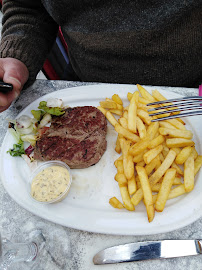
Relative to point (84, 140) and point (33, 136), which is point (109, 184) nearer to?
point (84, 140)

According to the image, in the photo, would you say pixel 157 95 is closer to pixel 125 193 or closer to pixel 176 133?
pixel 176 133

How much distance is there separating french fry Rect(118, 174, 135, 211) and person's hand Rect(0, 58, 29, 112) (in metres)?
1.09

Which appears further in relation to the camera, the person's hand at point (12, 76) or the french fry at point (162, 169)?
the person's hand at point (12, 76)

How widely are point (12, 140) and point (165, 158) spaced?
1275 mm

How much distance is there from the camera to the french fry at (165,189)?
1444 mm

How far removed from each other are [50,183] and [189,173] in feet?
3.08

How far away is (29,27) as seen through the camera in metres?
2.32

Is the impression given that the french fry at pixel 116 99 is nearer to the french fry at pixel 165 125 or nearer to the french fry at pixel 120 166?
the french fry at pixel 165 125

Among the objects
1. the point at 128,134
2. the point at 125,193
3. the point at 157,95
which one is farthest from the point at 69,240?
the point at 157,95

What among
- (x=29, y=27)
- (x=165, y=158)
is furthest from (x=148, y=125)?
(x=29, y=27)

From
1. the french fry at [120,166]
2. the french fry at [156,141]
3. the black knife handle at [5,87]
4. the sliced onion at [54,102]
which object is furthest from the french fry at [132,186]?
the black knife handle at [5,87]

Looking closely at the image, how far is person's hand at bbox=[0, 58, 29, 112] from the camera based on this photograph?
1895 mm

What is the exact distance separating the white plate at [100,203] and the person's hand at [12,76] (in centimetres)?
33

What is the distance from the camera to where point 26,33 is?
2.29 metres
